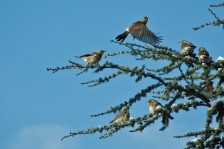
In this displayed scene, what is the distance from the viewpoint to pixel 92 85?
5164mm

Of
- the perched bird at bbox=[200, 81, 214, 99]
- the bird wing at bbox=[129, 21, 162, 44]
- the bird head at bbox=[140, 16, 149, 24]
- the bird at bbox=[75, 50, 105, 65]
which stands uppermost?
the bird head at bbox=[140, 16, 149, 24]

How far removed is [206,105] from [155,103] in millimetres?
3379

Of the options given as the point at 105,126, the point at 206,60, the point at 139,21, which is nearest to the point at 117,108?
the point at 105,126

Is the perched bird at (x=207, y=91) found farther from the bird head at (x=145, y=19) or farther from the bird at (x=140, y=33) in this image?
the bird head at (x=145, y=19)

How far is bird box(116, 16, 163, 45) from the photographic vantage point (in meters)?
7.73

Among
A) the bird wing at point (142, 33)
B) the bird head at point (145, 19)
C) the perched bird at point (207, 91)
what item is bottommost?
the perched bird at point (207, 91)

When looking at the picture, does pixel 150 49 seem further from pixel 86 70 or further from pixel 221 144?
pixel 221 144

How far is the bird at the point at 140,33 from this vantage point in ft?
25.4

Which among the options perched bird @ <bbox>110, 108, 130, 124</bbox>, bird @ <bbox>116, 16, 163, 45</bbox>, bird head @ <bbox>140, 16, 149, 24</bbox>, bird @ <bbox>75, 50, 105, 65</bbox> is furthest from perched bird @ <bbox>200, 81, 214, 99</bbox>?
bird @ <bbox>75, 50, 105, 65</bbox>

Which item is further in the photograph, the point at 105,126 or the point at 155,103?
the point at 155,103

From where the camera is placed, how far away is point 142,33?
793 cm

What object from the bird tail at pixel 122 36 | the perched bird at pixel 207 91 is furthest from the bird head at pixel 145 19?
the perched bird at pixel 207 91

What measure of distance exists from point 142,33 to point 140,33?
0.16ft

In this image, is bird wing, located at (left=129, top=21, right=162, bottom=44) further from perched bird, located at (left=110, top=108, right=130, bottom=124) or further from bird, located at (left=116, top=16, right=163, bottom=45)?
perched bird, located at (left=110, top=108, right=130, bottom=124)
